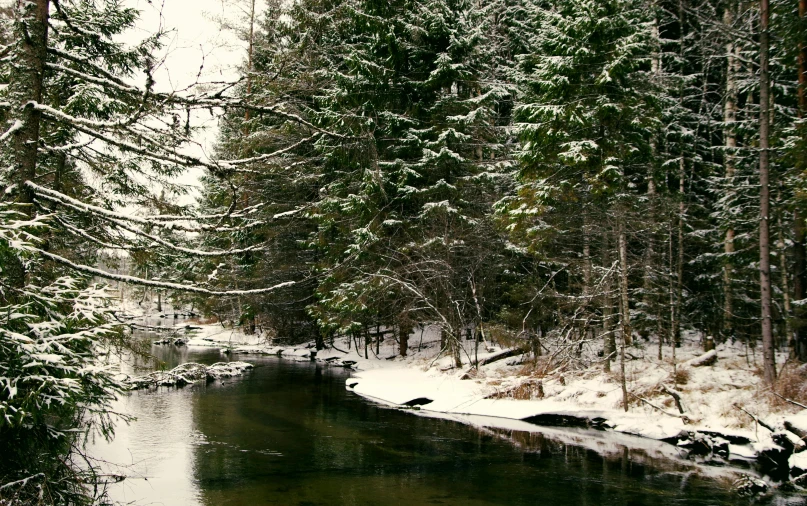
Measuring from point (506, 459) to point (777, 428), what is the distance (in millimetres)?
5429

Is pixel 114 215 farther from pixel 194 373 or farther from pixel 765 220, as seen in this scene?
pixel 194 373

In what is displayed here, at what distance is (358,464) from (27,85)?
27.6 feet

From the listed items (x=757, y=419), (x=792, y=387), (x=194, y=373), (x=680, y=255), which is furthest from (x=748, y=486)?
(x=194, y=373)

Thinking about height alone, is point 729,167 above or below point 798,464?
above

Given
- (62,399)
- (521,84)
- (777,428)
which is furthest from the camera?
(521,84)

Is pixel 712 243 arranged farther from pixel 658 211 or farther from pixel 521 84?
pixel 521 84

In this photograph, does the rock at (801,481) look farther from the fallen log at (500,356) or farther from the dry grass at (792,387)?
the fallen log at (500,356)

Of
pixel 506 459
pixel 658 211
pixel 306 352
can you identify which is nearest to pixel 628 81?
pixel 658 211

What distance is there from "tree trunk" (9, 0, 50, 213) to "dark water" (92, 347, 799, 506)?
2.41 metres

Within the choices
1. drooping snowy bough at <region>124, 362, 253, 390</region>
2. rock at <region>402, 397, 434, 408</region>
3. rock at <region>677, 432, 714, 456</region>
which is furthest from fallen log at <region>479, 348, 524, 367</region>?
drooping snowy bough at <region>124, 362, 253, 390</region>

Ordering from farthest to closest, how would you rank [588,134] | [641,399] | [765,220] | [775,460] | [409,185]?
[409,185] → [588,134] → [641,399] → [765,220] → [775,460]

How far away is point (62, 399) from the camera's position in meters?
4.04

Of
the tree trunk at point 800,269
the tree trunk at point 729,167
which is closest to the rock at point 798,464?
the tree trunk at point 800,269

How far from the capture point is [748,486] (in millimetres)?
8648
